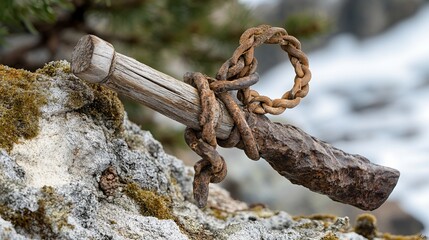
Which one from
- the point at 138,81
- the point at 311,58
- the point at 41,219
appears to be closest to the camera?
the point at 41,219

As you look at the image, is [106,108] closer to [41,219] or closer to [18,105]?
[18,105]

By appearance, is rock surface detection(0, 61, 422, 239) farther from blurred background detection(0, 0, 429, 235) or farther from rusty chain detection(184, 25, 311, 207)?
blurred background detection(0, 0, 429, 235)

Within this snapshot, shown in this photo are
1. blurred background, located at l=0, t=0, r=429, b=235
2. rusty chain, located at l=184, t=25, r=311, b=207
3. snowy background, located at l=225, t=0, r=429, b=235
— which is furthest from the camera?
snowy background, located at l=225, t=0, r=429, b=235

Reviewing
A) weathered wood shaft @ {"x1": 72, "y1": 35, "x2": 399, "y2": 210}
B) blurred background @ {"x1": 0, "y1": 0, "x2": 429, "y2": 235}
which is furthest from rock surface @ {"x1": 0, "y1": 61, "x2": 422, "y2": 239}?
blurred background @ {"x1": 0, "y1": 0, "x2": 429, "y2": 235}

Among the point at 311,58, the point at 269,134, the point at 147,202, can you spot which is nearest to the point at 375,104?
the point at 311,58

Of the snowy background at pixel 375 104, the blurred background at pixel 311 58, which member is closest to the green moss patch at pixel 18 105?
the blurred background at pixel 311 58

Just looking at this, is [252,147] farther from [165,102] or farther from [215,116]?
[165,102]

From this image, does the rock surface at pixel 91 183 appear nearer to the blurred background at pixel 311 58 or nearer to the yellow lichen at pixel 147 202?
the yellow lichen at pixel 147 202
